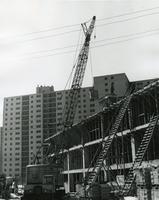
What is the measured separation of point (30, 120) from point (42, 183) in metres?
117

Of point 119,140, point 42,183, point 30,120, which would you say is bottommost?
point 42,183

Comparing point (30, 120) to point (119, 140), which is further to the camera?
point (30, 120)

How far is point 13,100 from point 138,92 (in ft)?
432

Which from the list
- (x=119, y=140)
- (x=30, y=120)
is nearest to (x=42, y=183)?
(x=119, y=140)

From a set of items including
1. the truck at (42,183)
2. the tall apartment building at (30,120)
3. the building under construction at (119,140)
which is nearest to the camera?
the building under construction at (119,140)

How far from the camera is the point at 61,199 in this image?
3538cm

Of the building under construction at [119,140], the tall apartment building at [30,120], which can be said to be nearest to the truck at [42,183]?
the building under construction at [119,140]

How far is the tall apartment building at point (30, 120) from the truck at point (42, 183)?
9490 cm

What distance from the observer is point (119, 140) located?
40094 mm

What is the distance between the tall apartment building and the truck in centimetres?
9490

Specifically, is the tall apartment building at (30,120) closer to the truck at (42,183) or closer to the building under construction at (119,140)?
the building under construction at (119,140)

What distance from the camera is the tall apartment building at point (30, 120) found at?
457 feet

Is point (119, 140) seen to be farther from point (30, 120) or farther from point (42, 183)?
point (30, 120)

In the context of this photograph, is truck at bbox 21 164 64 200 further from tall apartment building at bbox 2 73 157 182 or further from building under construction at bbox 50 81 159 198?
tall apartment building at bbox 2 73 157 182
